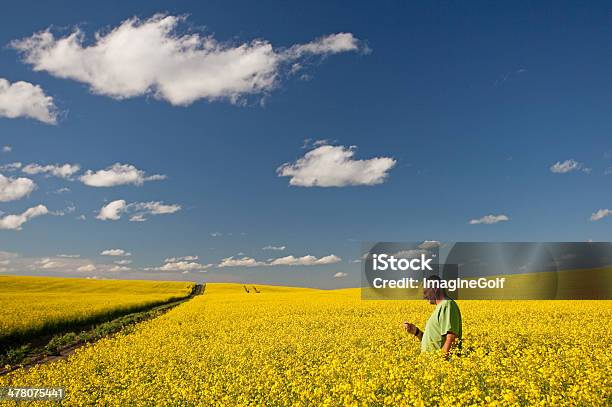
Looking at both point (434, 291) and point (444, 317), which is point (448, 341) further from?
point (434, 291)

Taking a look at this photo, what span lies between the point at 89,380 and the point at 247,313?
44.9ft

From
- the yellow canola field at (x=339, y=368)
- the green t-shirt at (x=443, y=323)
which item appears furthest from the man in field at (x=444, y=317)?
the yellow canola field at (x=339, y=368)

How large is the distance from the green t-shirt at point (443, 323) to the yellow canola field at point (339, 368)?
285 millimetres

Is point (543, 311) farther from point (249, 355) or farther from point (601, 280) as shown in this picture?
point (601, 280)

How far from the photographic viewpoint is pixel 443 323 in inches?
265

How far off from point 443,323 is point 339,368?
69.5 inches

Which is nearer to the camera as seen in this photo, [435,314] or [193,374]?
[435,314]

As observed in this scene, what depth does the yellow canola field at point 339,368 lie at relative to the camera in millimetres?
5637

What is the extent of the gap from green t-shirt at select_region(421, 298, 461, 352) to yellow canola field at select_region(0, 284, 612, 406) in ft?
0.93

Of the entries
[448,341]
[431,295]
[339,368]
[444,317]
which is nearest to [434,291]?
[431,295]

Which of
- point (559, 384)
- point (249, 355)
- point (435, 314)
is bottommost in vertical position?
point (249, 355)

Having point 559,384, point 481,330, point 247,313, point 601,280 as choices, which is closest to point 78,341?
point 247,313

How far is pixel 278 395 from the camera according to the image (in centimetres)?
647

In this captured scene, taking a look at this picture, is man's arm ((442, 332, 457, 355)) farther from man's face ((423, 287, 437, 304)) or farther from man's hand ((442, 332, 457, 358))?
man's face ((423, 287, 437, 304))
